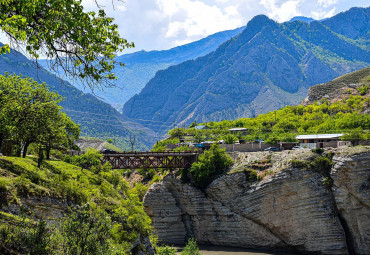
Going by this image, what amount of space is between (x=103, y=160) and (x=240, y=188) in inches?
1046

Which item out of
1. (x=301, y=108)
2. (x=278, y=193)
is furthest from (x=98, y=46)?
(x=301, y=108)

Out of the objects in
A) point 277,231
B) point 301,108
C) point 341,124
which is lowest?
point 277,231

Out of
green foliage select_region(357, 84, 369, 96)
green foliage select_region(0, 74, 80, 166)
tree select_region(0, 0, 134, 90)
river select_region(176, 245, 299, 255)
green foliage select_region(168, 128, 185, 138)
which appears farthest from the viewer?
green foliage select_region(357, 84, 369, 96)

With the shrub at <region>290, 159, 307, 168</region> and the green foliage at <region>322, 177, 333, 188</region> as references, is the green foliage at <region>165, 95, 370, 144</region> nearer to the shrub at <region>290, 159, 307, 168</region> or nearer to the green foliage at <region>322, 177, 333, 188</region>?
the shrub at <region>290, 159, 307, 168</region>

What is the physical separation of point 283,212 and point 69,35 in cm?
5585

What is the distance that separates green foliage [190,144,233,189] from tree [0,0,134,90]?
6005 cm

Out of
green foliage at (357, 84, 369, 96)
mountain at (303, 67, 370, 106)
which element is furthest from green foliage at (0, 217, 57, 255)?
green foliage at (357, 84, 369, 96)

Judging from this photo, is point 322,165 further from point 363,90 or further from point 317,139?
point 363,90

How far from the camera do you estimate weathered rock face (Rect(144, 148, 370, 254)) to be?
57.1 metres

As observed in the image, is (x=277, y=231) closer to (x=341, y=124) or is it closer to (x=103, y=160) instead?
(x=103, y=160)

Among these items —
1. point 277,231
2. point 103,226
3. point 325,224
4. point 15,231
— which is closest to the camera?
point 15,231

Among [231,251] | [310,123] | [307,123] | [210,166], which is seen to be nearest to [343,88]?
[310,123]

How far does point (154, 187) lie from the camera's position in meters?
76.2

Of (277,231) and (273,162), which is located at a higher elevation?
(273,162)
